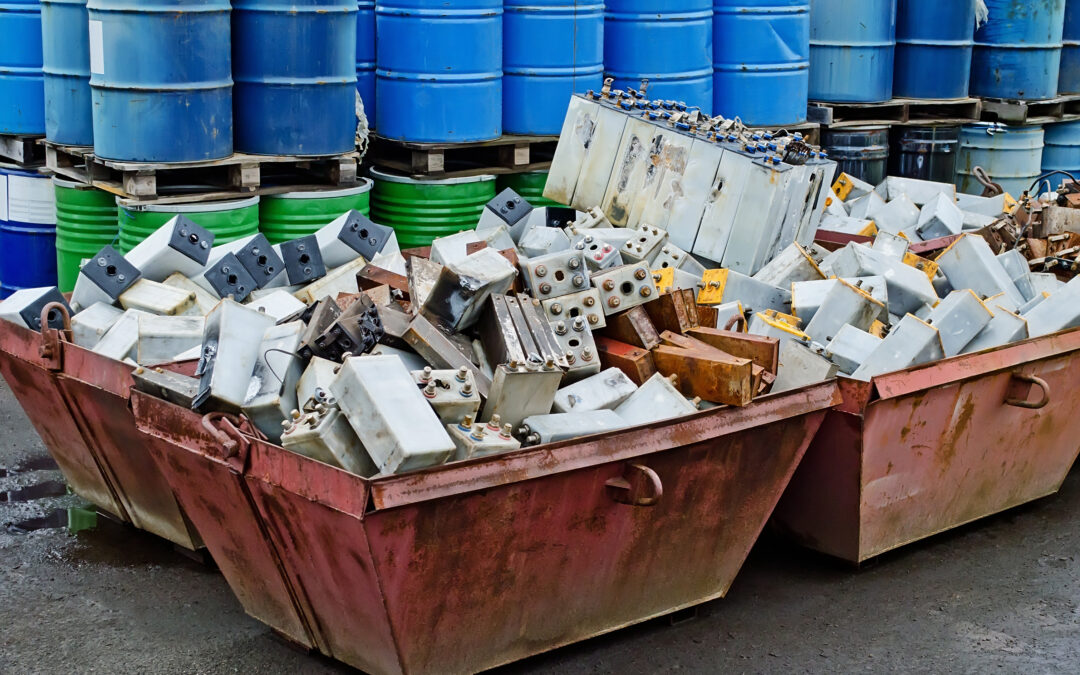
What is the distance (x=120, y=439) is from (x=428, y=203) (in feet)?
9.25

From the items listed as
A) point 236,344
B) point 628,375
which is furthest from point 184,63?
point 628,375

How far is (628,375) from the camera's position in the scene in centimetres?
397

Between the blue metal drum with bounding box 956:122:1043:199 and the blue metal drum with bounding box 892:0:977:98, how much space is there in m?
0.36

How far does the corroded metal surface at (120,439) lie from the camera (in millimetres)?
4004

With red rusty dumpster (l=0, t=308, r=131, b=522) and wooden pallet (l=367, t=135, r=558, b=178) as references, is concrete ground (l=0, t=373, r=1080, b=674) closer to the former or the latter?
red rusty dumpster (l=0, t=308, r=131, b=522)

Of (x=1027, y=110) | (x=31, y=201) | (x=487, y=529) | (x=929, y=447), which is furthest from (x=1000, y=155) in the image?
(x=487, y=529)

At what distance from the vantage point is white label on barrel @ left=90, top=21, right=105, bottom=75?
5656 millimetres

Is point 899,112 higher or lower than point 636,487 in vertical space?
higher

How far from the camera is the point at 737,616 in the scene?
4109 millimetres

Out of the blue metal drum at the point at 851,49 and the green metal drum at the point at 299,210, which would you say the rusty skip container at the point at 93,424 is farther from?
the blue metal drum at the point at 851,49

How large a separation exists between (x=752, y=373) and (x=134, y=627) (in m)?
2.14

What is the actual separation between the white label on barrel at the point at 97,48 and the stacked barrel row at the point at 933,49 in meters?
4.57

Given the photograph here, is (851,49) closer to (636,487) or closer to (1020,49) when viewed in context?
(1020,49)

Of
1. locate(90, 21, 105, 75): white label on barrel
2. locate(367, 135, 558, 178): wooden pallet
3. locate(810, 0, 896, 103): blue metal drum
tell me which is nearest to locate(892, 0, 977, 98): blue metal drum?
locate(810, 0, 896, 103): blue metal drum
